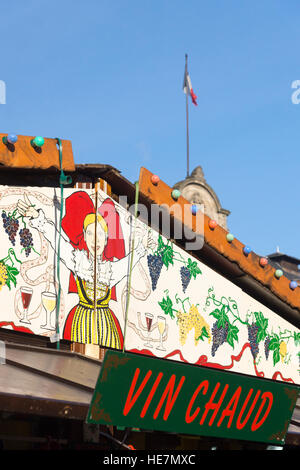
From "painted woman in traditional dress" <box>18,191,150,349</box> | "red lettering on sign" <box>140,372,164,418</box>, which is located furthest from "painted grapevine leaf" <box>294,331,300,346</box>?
"red lettering on sign" <box>140,372,164,418</box>

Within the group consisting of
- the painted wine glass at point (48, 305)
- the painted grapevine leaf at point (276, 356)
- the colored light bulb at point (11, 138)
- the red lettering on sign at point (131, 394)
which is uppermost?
the colored light bulb at point (11, 138)

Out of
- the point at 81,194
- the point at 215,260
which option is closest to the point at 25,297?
the point at 81,194

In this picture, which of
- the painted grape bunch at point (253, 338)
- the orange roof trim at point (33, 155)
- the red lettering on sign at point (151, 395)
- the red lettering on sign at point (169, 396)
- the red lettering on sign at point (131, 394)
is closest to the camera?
the red lettering on sign at point (131, 394)

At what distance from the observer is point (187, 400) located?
7211 mm

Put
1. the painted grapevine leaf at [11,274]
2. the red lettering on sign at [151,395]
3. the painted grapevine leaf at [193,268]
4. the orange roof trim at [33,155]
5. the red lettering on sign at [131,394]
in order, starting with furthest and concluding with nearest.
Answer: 1. the painted grapevine leaf at [193,268]
2. the orange roof trim at [33,155]
3. the painted grapevine leaf at [11,274]
4. the red lettering on sign at [151,395]
5. the red lettering on sign at [131,394]

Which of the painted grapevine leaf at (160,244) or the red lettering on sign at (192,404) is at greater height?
the painted grapevine leaf at (160,244)

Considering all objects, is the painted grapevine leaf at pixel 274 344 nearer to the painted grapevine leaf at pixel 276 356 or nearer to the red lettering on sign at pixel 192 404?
the painted grapevine leaf at pixel 276 356

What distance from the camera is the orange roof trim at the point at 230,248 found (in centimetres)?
1074

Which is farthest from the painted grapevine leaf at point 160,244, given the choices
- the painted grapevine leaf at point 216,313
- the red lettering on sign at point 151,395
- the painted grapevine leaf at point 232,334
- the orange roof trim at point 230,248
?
the red lettering on sign at point 151,395

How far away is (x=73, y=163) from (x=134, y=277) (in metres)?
2.00

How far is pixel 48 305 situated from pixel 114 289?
1.20 m

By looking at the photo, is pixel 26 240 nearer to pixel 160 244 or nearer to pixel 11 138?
pixel 11 138

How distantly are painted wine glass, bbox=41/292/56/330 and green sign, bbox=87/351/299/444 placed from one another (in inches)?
97.0

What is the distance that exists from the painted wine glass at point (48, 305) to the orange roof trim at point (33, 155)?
67.8 inches
